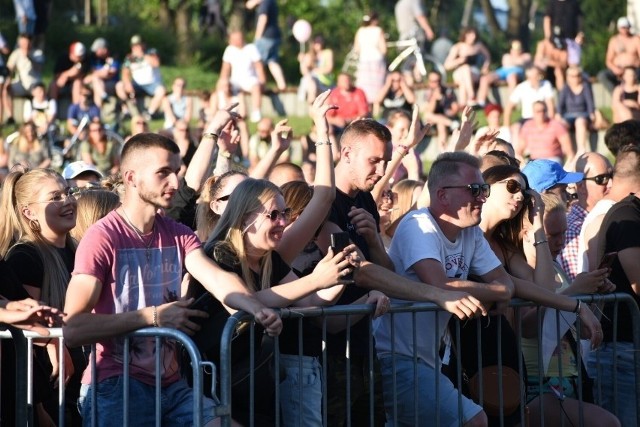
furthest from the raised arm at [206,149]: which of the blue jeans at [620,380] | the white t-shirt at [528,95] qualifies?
the white t-shirt at [528,95]

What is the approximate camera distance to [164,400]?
5.66 meters

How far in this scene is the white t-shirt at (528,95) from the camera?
20.1 m

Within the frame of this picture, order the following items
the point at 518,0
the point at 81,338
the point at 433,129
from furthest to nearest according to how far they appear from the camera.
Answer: the point at 518,0 → the point at 433,129 → the point at 81,338

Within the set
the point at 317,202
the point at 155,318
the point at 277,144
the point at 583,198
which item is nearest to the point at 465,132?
the point at 277,144

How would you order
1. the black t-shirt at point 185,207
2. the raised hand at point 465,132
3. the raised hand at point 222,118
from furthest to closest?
the raised hand at point 465,132, the black t-shirt at point 185,207, the raised hand at point 222,118

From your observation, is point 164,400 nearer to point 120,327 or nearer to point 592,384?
point 120,327

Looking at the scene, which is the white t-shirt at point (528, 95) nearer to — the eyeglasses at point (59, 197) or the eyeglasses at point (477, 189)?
the eyeglasses at point (477, 189)

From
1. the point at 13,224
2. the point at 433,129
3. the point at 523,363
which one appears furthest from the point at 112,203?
the point at 433,129

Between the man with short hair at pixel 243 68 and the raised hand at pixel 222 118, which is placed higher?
the man with short hair at pixel 243 68

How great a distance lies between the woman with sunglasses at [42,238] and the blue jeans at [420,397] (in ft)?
4.97

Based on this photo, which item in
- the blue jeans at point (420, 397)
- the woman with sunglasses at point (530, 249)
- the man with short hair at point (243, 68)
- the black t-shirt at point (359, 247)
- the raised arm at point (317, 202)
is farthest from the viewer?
the man with short hair at point (243, 68)

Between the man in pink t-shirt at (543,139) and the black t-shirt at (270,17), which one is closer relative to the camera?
the man in pink t-shirt at (543,139)

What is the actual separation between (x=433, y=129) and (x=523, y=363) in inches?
545

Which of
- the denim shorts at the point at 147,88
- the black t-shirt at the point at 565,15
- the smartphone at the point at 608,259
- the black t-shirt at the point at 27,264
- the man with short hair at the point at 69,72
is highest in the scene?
the black t-shirt at the point at 565,15
